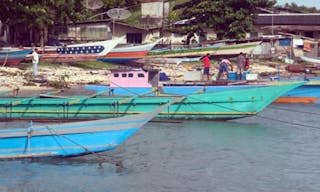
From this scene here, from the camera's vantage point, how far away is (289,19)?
195 ft

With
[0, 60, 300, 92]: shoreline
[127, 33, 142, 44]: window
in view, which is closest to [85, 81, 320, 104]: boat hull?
[0, 60, 300, 92]: shoreline

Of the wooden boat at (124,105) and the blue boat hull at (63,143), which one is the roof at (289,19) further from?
the blue boat hull at (63,143)

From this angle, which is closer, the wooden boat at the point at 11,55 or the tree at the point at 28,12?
the wooden boat at the point at 11,55

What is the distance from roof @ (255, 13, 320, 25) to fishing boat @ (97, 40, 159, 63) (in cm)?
1925

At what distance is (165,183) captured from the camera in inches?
645

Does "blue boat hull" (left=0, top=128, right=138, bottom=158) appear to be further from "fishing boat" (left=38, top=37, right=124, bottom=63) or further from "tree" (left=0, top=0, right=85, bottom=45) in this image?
"tree" (left=0, top=0, right=85, bottom=45)

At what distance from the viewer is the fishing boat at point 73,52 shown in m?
37.8

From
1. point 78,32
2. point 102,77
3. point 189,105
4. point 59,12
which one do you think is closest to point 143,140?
point 189,105

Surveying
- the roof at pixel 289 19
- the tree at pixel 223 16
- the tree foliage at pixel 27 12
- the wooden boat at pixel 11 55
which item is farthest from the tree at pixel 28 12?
the roof at pixel 289 19

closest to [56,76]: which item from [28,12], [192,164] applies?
[28,12]

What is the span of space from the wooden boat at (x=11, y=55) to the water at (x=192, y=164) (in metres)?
11.7

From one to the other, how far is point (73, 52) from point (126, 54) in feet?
14.6

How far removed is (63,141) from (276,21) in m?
45.0

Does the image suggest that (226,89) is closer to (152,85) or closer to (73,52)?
(152,85)
